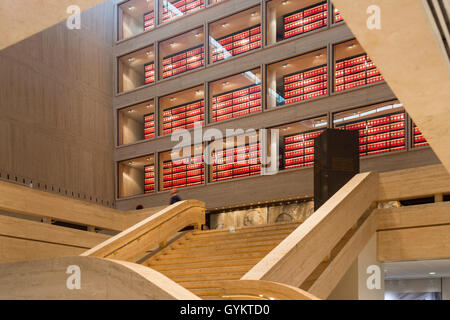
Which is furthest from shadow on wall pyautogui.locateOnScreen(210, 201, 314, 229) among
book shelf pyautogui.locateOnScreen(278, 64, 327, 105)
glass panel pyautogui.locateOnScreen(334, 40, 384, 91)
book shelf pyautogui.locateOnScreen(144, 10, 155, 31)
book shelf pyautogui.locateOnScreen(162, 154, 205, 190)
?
book shelf pyautogui.locateOnScreen(144, 10, 155, 31)

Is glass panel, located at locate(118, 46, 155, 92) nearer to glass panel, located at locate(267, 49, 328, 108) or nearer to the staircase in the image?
glass panel, located at locate(267, 49, 328, 108)

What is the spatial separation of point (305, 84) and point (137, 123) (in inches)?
233

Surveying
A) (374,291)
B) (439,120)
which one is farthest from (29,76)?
(439,120)

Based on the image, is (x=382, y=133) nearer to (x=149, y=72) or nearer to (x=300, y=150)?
(x=300, y=150)

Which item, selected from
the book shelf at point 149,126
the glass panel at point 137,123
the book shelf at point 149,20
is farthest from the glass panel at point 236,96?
the book shelf at point 149,20

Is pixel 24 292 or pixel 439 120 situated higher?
pixel 439 120

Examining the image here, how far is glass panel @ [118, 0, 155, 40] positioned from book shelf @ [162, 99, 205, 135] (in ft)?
8.69

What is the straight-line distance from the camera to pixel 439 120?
14.4ft

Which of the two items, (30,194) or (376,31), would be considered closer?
(376,31)

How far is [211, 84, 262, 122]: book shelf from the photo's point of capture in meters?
13.1

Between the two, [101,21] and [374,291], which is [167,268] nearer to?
[374,291]

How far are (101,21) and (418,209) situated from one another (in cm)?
1120

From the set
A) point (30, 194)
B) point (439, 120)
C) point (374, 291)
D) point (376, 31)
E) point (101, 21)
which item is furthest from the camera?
point (101, 21)

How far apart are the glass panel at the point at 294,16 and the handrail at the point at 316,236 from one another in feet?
18.7
